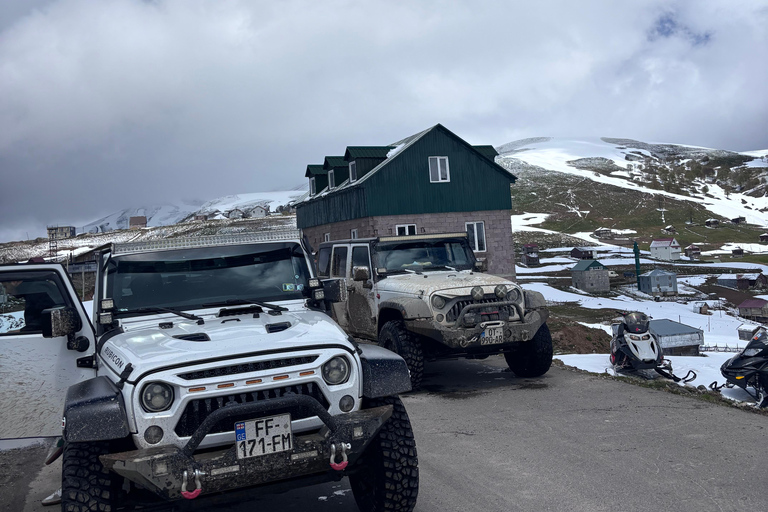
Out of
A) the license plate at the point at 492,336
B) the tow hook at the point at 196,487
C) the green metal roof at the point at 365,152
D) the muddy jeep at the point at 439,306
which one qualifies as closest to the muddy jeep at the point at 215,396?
the tow hook at the point at 196,487

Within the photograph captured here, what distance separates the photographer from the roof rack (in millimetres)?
5164

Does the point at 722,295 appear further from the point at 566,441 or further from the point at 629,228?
the point at 629,228

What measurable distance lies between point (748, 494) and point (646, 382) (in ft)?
13.6

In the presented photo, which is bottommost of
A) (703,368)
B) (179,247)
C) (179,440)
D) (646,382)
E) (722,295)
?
(722,295)

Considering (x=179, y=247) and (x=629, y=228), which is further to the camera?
(x=629, y=228)

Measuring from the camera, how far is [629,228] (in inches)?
5015

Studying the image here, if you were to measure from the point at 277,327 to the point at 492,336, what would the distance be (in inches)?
186

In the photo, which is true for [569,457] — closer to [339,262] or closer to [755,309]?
[339,262]

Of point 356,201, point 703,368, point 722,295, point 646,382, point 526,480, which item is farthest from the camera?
point 722,295

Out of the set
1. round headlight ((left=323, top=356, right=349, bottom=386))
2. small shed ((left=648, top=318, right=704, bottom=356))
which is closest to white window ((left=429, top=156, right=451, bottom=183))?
small shed ((left=648, top=318, right=704, bottom=356))

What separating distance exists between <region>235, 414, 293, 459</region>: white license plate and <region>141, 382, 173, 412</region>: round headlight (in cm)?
43

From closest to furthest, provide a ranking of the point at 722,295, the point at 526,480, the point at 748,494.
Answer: the point at 748,494 < the point at 526,480 < the point at 722,295

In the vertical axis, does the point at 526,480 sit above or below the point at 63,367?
below

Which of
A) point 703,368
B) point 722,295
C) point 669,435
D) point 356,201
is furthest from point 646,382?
point 722,295
